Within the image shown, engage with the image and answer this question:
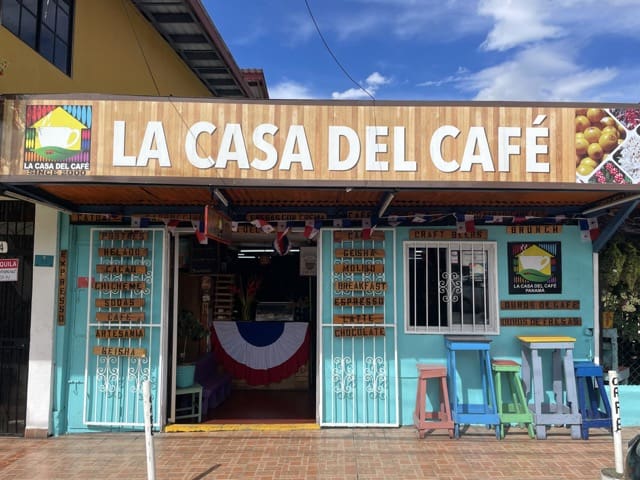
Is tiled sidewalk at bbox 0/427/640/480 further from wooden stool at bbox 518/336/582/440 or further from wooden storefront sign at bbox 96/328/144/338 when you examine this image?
wooden storefront sign at bbox 96/328/144/338

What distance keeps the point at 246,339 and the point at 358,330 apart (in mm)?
2551

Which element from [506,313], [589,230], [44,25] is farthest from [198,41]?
[589,230]

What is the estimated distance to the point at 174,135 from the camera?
543cm

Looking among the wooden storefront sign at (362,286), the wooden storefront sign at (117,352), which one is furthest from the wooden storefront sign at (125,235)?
the wooden storefront sign at (362,286)

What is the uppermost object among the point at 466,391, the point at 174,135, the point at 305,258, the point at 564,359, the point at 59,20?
the point at 59,20

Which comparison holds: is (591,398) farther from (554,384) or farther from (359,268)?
(359,268)

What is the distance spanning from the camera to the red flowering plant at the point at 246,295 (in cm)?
1039

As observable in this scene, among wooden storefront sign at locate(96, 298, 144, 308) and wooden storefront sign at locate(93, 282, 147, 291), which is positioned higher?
wooden storefront sign at locate(93, 282, 147, 291)

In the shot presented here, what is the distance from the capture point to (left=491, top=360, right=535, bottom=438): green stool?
633 centimetres

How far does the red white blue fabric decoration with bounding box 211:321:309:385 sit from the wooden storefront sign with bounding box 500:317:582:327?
10.9 ft

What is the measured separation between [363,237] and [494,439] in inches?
122

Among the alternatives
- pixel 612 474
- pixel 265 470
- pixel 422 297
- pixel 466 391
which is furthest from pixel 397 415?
pixel 612 474

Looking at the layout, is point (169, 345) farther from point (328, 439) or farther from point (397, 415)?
point (397, 415)

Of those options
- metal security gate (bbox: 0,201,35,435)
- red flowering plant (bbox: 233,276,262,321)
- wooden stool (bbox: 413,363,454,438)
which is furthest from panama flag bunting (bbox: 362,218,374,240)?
metal security gate (bbox: 0,201,35,435)
